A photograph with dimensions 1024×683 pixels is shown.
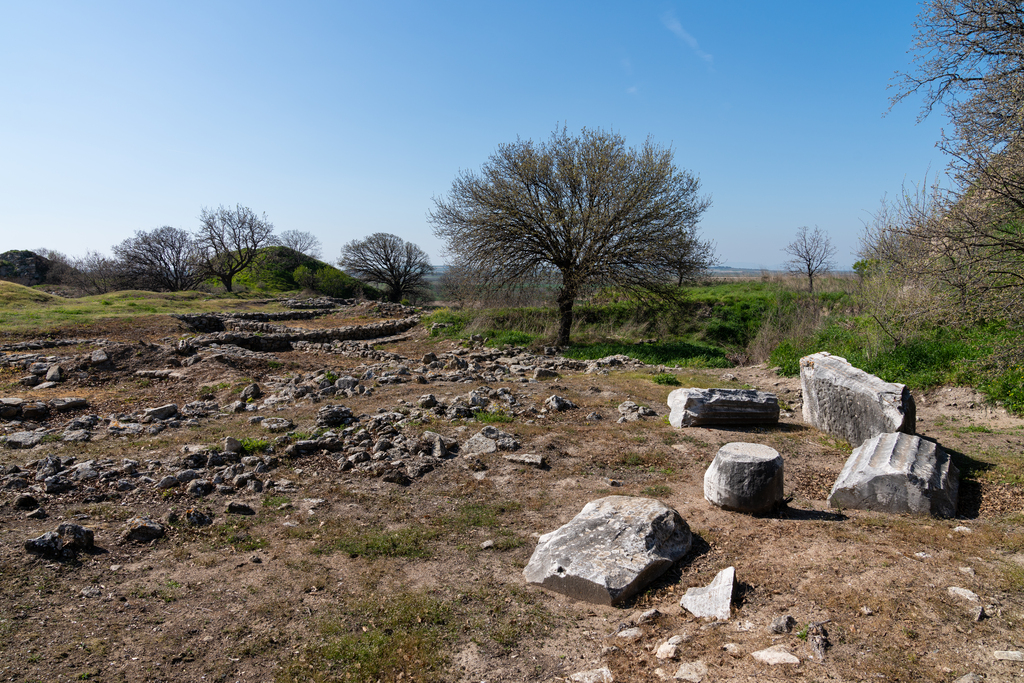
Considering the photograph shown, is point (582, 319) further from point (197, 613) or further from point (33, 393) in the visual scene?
point (197, 613)

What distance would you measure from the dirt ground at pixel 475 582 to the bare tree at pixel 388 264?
111ft

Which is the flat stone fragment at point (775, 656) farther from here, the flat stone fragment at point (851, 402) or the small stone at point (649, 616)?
the flat stone fragment at point (851, 402)

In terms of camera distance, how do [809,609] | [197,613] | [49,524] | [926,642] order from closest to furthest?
1. [926,642]
2. [809,609]
3. [197,613]
4. [49,524]

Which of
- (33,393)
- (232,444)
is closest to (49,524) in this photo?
(232,444)

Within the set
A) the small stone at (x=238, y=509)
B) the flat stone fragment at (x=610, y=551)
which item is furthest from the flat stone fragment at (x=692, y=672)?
the small stone at (x=238, y=509)

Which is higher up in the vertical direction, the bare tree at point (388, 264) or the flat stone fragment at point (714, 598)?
the bare tree at point (388, 264)

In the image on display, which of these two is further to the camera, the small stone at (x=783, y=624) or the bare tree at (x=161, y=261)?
the bare tree at (x=161, y=261)

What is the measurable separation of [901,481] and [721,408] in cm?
325

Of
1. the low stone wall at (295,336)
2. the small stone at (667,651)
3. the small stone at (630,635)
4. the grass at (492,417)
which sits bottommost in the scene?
the small stone at (630,635)

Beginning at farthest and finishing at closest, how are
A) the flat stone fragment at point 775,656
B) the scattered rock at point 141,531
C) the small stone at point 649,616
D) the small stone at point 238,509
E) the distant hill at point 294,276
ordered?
1. the distant hill at point 294,276
2. the small stone at point 238,509
3. the scattered rock at point 141,531
4. the small stone at point 649,616
5. the flat stone fragment at point 775,656

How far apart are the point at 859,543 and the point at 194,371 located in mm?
13121

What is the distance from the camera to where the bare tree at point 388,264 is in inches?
1555

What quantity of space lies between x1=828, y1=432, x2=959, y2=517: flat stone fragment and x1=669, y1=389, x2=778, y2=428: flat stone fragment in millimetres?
2629

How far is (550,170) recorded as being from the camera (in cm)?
1602
